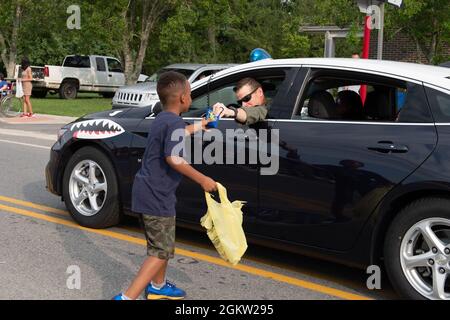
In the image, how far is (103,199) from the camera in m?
5.75

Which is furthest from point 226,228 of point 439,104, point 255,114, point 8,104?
point 8,104

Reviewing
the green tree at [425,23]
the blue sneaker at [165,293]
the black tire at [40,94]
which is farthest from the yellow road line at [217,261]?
the black tire at [40,94]

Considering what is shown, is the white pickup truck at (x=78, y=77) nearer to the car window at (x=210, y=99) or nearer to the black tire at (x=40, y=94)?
the black tire at (x=40, y=94)

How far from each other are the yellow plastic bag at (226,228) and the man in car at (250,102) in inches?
36.4

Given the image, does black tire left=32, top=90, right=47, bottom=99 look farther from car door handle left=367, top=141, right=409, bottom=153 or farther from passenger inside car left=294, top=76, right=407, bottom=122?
car door handle left=367, top=141, right=409, bottom=153

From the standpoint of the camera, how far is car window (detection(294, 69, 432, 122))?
4301mm

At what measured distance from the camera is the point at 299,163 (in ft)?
14.2

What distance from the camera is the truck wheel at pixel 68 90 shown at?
27652 millimetres

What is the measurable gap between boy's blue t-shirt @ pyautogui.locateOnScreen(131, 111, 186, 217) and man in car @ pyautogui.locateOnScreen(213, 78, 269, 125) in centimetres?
94

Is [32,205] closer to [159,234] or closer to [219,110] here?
[159,234]

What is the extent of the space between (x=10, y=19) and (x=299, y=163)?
1152 inches

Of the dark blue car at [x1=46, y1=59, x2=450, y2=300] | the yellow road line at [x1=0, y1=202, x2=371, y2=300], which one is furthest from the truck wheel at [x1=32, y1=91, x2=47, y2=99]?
the dark blue car at [x1=46, y1=59, x2=450, y2=300]
